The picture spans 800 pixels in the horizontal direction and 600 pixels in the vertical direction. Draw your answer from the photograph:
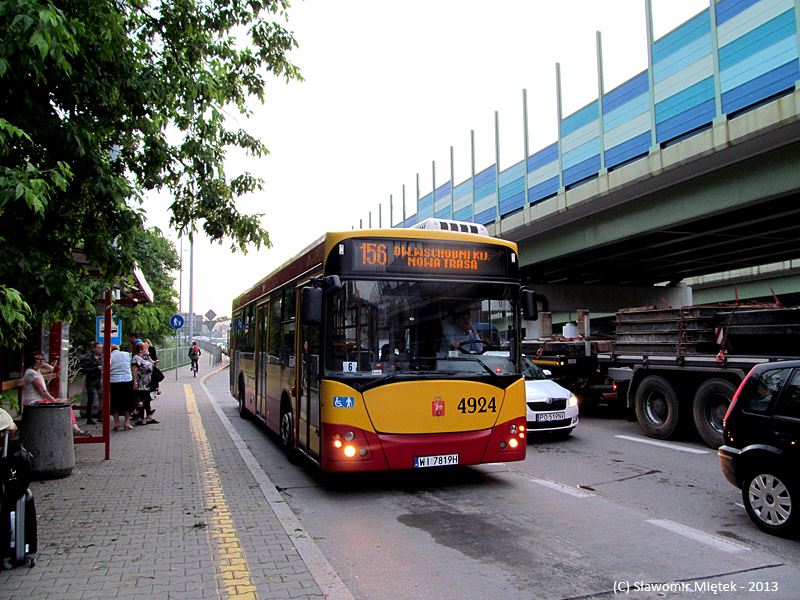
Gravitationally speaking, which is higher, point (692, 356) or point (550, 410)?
point (692, 356)

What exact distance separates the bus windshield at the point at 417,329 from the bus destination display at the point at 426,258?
152mm

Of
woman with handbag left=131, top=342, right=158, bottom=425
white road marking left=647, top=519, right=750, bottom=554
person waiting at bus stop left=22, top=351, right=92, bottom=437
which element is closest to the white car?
white road marking left=647, top=519, right=750, bottom=554

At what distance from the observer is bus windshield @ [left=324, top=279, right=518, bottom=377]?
671cm

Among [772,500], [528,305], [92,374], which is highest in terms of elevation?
[528,305]

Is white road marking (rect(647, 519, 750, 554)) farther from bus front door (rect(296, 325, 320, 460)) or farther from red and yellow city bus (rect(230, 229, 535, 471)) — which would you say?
bus front door (rect(296, 325, 320, 460))

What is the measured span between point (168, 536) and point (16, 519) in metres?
1.22

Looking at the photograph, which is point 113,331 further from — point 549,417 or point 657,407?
point 657,407

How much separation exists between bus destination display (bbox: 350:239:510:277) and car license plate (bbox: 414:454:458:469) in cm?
205

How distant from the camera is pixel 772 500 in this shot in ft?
17.9

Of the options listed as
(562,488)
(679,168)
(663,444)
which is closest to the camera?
(562,488)

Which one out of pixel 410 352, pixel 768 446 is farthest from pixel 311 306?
pixel 768 446

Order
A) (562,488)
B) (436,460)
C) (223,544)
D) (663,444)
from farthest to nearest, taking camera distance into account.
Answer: (663,444) → (562,488) → (436,460) → (223,544)

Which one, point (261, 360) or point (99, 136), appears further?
point (261, 360)

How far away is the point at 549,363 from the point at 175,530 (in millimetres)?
11743
